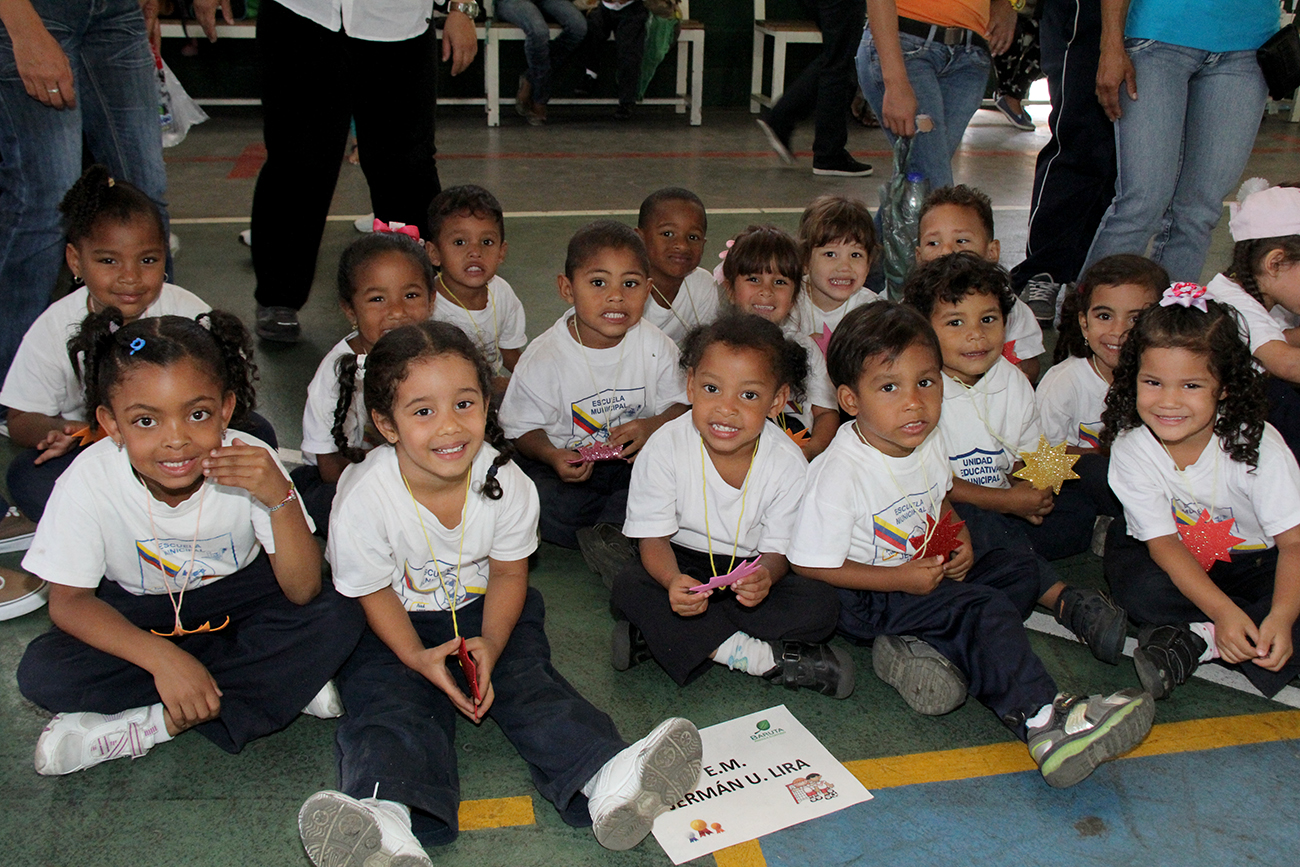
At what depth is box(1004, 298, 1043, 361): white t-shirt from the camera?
9.81 feet

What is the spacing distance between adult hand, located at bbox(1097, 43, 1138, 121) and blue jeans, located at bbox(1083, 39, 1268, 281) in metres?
0.02

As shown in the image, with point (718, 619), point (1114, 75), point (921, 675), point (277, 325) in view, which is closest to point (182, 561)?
point (718, 619)

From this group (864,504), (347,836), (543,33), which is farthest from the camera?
(543,33)

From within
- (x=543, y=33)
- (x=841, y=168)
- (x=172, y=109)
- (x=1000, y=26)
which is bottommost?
(x=841, y=168)

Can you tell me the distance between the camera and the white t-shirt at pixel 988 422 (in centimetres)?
242

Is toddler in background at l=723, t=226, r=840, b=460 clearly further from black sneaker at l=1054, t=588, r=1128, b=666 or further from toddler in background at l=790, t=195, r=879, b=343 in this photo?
black sneaker at l=1054, t=588, r=1128, b=666

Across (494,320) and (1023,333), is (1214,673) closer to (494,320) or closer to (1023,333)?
(1023,333)

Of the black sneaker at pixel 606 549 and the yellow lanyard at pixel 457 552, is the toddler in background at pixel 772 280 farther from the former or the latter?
the yellow lanyard at pixel 457 552

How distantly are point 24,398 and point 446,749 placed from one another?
144cm

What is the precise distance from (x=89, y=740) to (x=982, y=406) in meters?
1.96

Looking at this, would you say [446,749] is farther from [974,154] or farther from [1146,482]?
[974,154]

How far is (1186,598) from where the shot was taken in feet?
6.99

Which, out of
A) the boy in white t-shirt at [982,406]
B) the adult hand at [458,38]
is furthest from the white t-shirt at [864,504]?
the adult hand at [458,38]

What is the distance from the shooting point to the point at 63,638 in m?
1.85
